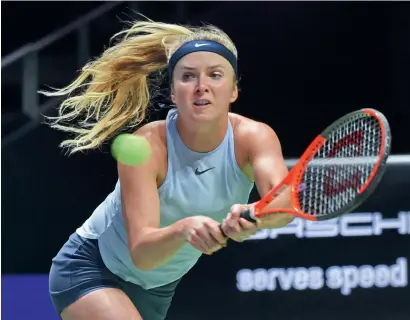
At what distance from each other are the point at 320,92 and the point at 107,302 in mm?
2120

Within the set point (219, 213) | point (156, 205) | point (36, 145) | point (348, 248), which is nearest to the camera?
point (156, 205)

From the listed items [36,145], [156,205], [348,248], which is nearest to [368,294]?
[348,248]

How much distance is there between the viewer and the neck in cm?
213

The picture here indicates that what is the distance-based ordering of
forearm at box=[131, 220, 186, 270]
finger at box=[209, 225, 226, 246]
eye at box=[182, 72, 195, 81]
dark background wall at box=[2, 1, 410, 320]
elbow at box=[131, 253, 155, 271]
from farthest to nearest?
1. dark background wall at box=[2, 1, 410, 320]
2. eye at box=[182, 72, 195, 81]
3. elbow at box=[131, 253, 155, 271]
4. forearm at box=[131, 220, 186, 270]
5. finger at box=[209, 225, 226, 246]

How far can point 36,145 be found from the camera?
12.7 feet

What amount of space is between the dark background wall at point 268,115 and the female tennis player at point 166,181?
1296 mm

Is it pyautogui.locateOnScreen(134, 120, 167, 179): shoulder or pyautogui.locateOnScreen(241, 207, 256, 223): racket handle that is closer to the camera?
pyautogui.locateOnScreen(241, 207, 256, 223): racket handle

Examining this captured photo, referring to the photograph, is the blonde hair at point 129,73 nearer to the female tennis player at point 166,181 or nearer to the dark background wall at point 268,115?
the female tennis player at point 166,181

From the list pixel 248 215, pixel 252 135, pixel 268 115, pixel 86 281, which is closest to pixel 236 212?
pixel 248 215

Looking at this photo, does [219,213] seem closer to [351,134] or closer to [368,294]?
[351,134]

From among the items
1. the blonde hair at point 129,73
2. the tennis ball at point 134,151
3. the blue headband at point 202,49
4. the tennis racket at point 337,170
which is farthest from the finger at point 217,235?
the blonde hair at point 129,73

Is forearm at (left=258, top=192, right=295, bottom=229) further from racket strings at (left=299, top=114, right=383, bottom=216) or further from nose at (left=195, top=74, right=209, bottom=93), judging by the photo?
nose at (left=195, top=74, right=209, bottom=93)

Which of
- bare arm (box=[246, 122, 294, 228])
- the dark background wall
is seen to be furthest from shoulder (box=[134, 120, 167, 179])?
the dark background wall

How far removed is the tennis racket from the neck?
231 millimetres
